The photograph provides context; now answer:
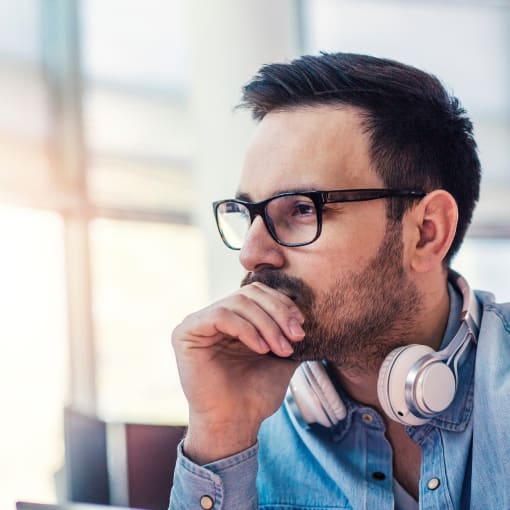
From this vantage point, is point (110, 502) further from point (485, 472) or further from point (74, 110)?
point (74, 110)

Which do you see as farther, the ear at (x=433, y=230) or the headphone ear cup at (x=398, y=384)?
the ear at (x=433, y=230)

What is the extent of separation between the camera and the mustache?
4.99 feet

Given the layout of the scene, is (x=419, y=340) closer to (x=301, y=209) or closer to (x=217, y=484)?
(x=301, y=209)

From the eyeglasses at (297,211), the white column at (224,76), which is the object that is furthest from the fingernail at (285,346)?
the white column at (224,76)

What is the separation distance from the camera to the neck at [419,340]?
1657mm

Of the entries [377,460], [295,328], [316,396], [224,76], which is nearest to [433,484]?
[377,460]

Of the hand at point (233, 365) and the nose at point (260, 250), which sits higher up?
the nose at point (260, 250)

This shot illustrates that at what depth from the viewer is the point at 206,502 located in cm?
146

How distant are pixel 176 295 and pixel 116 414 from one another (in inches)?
26.6

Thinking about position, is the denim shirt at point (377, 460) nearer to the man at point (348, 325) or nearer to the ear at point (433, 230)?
the man at point (348, 325)

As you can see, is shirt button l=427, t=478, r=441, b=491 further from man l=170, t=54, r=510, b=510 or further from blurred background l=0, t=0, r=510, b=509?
blurred background l=0, t=0, r=510, b=509

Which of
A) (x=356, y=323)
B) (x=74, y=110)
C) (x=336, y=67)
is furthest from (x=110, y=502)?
(x=74, y=110)

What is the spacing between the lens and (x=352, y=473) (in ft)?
5.11

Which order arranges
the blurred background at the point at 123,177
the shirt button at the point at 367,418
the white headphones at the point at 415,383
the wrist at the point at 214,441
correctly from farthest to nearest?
the blurred background at the point at 123,177
the shirt button at the point at 367,418
the wrist at the point at 214,441
the white headphones at the point at 415,383
